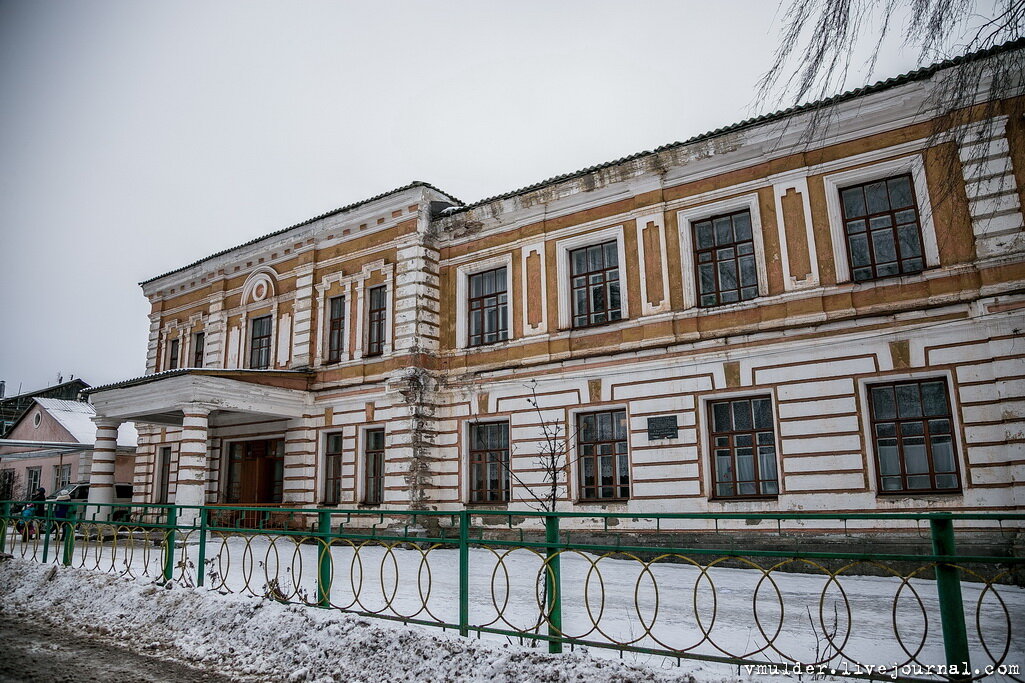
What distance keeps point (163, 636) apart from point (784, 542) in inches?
377

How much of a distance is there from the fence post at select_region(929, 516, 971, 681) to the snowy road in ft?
17.4

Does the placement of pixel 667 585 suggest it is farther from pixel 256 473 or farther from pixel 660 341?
pixel 256 473

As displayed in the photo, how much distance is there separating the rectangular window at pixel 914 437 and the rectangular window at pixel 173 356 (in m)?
21.6

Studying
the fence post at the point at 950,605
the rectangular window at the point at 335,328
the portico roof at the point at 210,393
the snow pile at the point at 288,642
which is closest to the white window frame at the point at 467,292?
the rectangular window at the point at 335,328

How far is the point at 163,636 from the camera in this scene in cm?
697

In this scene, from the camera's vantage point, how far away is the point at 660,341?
13820 mm

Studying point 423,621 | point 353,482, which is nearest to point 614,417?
point 353,482

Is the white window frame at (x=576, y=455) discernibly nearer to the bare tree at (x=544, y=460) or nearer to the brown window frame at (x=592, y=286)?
the bare tree at (x=544, y=460)

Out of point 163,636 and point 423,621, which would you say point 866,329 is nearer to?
point 423,621

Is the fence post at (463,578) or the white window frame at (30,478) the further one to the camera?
the white window frame at (30,478)

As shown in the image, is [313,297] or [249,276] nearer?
[313,297]

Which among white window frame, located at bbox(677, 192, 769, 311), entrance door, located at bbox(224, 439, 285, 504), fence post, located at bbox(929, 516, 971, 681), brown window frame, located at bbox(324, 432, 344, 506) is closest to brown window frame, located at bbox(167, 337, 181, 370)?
entrance door, located at bbox(224, 439, 285, 504)

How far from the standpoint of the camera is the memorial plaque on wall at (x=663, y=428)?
13375 mm

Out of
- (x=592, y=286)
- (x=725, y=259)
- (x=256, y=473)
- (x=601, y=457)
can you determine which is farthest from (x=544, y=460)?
(x=256, y=473)
